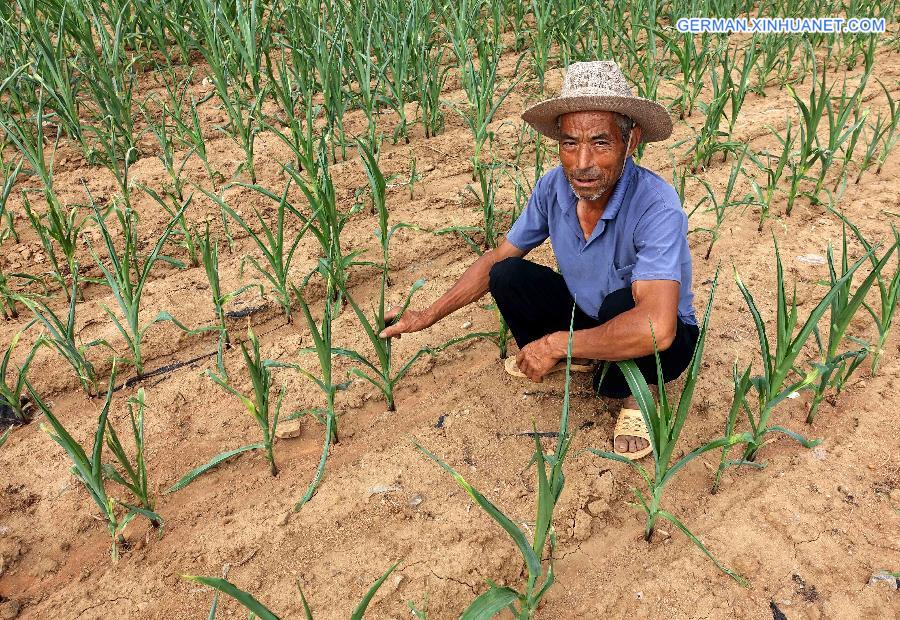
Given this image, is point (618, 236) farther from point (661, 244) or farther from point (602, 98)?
point (602, 98)

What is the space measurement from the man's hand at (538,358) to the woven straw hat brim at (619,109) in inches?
22.6

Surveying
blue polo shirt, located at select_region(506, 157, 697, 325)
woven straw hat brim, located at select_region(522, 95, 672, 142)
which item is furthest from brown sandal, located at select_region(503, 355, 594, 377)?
woven straw hat brim, located at select_region(522, 95, 672, 142)

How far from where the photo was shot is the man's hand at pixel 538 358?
5.61ft

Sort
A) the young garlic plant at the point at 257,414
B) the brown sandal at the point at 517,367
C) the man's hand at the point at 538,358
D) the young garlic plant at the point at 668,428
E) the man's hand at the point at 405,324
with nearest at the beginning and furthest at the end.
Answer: the young garlic plant at the point at 668,428
the young garlic plant at the point at 257,414
the man's hand at the point at 538,358
the man's hand at the point at 405,324
the brown sandal at the point at 517,367

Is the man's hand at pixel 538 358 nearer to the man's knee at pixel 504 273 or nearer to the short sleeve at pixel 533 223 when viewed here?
the man's knee at pixel 504 273

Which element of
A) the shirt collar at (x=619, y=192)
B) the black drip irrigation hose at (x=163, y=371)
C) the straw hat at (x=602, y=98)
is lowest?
the black drip irrigation hose at (x=163, y=371)

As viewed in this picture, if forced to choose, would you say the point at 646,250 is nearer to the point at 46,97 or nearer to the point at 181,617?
the point at 181,617

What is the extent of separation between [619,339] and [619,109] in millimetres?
578

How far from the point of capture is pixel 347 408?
6.49ft

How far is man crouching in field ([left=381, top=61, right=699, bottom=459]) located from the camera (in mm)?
1633

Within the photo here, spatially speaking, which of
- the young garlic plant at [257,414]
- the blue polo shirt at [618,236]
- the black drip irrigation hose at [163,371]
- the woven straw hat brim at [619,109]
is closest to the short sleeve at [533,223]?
the blue polo shirt at [618,236]

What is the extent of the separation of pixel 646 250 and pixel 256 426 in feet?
3.96

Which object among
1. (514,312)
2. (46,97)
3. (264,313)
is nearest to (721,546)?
(514,312)

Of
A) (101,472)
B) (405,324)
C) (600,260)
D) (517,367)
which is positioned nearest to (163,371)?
(101,472)
